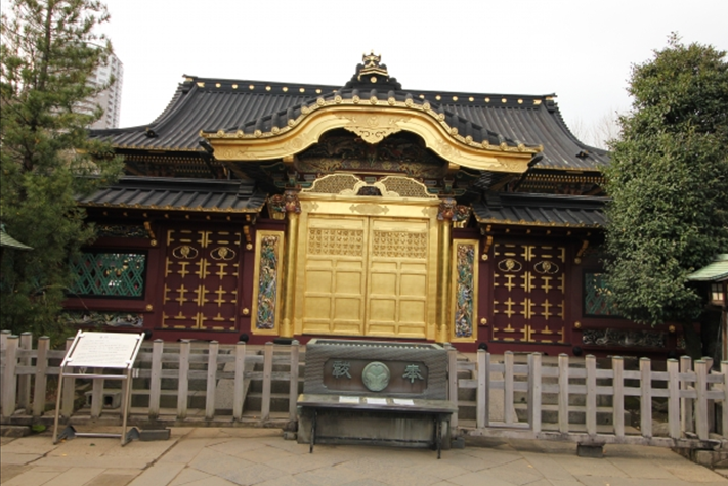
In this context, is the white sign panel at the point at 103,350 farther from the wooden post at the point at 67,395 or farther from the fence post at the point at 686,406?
the fence post at the point at 686,406

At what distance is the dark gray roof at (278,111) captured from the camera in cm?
1236

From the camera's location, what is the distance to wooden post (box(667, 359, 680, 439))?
6.02 meters

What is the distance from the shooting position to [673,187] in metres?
7.50

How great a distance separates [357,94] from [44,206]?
200 inches

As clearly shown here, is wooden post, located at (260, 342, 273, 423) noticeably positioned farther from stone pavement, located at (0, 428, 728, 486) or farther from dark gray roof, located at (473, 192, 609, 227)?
dark gray roof, located at (473, 192, 609, 227)

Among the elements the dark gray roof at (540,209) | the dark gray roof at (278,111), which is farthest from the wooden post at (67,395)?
the dark gray roof at (540,209)

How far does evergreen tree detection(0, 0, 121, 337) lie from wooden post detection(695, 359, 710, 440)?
8.49 m

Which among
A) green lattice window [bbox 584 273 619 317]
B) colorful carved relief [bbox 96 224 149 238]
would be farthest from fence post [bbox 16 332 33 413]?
green lattice window [bbox 584 273 619 317]

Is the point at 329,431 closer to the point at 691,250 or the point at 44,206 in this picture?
the point at 44,206

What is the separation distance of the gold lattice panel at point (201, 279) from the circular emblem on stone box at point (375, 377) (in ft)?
14.7

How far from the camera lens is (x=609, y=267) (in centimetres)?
872

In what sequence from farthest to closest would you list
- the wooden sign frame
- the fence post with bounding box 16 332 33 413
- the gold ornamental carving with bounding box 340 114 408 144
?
the gold ornamental carving with bounding box 340 114 408 144, the fence post with bounding box 16 332 33 413, the wooden sign frame

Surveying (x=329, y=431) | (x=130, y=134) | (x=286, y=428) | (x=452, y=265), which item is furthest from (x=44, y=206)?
(x=452, y=265)

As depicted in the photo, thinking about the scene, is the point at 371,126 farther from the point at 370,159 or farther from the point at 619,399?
the point at 619,399
